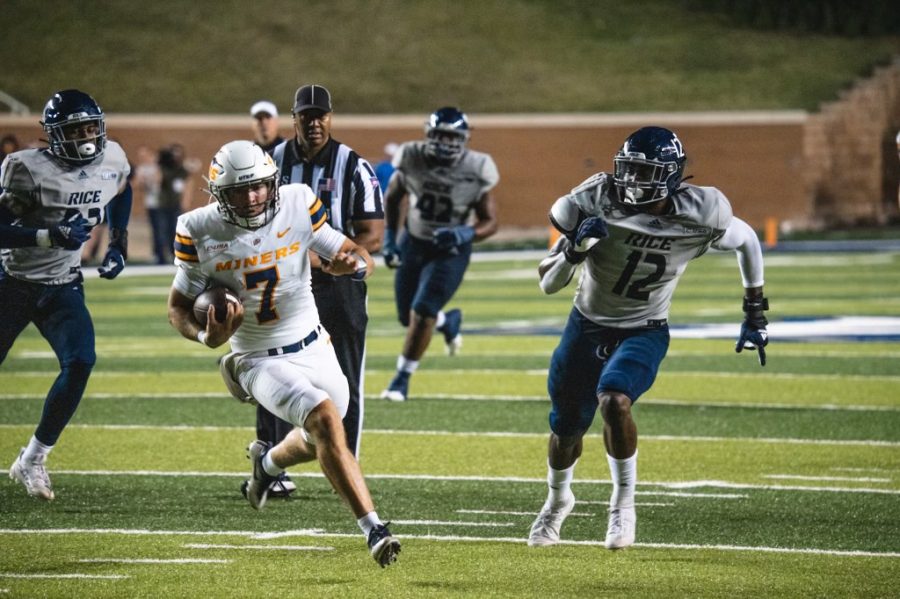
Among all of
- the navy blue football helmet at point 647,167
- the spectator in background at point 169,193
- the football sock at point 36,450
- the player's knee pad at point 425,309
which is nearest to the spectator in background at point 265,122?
the player's knee pad at point 425,309

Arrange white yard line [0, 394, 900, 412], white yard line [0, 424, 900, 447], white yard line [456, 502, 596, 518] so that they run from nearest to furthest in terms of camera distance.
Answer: white yard line [456, 502, 596, 518]
white yard line [0, 424, 900, 447]
white yard line [0, 394, 900, 412]

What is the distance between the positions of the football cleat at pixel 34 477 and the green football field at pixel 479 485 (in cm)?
5

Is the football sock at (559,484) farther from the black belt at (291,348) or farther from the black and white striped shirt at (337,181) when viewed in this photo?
the black and white striped shirt at (337,181)

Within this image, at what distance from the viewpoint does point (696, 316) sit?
49.8ft

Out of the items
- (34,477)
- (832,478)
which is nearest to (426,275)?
(832,478)

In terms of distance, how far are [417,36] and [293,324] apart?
31.2m

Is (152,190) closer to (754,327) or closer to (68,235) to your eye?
(68,235)

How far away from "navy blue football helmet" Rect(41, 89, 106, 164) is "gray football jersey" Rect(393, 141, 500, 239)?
337cm

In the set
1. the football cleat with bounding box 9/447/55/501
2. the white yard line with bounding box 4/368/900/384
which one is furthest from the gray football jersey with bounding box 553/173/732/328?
the white yard line with bounding box 4/368/900/384

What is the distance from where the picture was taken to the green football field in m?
5.42

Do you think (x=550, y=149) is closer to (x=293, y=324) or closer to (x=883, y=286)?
(x=883, y=286)

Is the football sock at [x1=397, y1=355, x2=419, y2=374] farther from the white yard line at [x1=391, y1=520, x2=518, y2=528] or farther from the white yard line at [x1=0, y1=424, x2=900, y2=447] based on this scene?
the white yard line at [x1=391, y1=520, x2=518, y2=528]

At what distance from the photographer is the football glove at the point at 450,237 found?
984 cm

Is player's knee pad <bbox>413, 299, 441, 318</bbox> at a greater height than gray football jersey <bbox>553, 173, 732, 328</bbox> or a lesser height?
lesser
